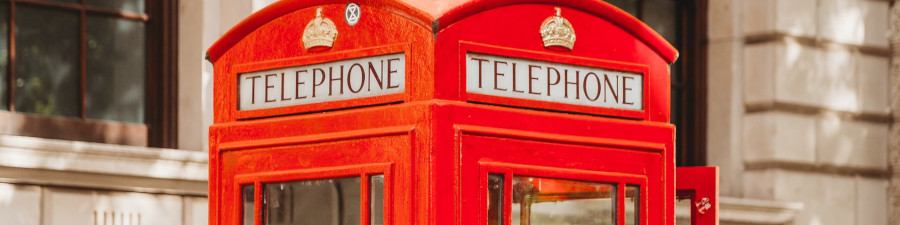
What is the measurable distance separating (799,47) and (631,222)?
6.98 m

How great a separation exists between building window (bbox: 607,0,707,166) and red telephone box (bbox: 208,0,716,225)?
6818mm

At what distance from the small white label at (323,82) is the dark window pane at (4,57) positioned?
11.2 feet

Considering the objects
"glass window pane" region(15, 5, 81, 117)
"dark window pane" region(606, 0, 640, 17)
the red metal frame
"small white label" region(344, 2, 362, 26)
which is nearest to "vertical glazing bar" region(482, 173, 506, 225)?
"small white label" region(344, 2, 362, 26)

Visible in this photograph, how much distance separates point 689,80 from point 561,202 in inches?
291

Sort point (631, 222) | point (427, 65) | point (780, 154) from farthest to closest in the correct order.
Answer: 1. point (780, 154)
2. point (631, 222)
3. point (427, 65)

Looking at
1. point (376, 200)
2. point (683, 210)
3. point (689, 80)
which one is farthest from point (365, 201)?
point (689, 80)

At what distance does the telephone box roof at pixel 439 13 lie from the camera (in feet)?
15.5

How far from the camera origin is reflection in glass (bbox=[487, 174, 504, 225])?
4750 millimetres

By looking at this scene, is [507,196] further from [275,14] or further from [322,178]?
[275,14]

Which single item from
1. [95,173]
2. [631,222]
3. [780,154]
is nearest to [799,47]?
[780,154]

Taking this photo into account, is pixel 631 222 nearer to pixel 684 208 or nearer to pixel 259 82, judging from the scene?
pixel 684 208

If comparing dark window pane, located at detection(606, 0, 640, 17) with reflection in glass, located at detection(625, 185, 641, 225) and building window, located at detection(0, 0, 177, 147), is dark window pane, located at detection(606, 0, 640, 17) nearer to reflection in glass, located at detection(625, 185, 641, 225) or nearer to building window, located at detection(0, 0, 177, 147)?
building window, located at detection(0, 0, 177, 147)

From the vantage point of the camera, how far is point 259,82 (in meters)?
5.09

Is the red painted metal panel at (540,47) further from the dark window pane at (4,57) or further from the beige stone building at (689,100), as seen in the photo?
the dark window pane at (4,57)
